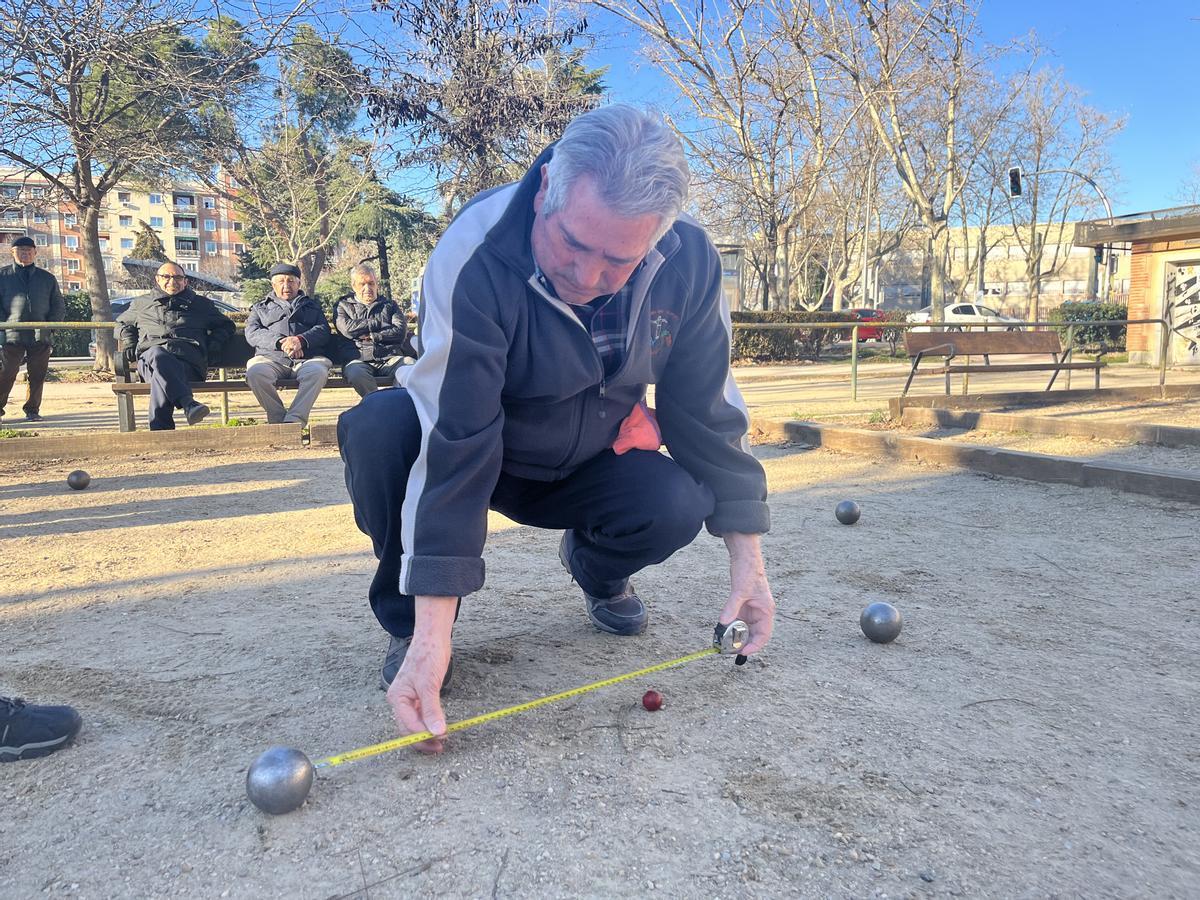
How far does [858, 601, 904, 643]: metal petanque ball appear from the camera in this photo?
2.94 metres

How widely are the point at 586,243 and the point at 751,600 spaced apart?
1023 mm

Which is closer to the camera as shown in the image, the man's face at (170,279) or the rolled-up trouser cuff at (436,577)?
the rolled-up trouser cuff at (436,577)

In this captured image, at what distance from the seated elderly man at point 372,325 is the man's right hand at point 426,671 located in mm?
7120

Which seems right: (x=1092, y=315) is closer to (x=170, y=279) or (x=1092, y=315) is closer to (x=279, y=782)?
(x=170, y=279)

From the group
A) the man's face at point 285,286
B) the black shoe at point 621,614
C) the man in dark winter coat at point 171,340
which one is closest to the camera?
the black shoe at point 621,614

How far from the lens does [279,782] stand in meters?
1.89

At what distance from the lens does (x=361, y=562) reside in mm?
4078

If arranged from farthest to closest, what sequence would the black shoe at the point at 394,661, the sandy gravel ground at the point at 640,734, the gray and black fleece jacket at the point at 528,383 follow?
the black shoe at the point at 394,661, the gray and black fleece jacket at the point at 528,383, the sandy gravel ground at the point at 640,734

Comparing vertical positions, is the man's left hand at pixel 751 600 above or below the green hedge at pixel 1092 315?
below

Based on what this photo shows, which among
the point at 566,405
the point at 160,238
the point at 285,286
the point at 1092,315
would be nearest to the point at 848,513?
the point at 566,405

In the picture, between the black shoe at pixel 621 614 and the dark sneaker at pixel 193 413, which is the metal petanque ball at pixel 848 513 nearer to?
the black shoe at pixel 621 614

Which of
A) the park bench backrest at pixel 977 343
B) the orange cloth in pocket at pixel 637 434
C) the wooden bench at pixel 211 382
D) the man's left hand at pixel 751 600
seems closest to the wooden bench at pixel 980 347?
the park bench backrest at pixel 977 343

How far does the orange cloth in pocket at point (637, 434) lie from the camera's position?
273 centimetres

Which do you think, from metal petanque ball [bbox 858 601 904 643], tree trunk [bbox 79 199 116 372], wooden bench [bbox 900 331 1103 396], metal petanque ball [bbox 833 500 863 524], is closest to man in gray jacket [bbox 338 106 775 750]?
metal petanque ball [bbox 858 601 904 643]
